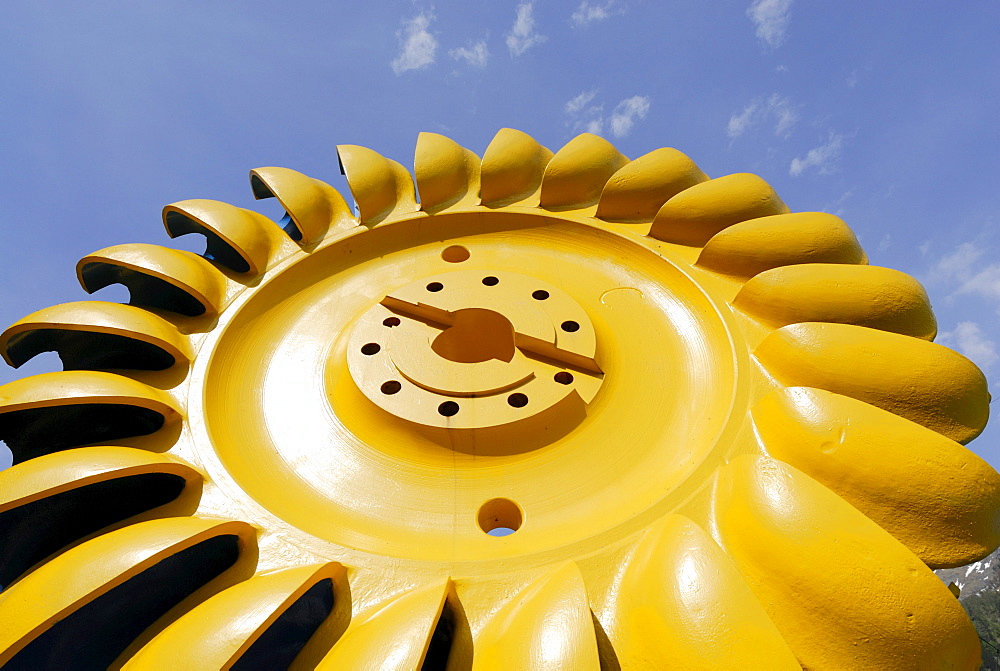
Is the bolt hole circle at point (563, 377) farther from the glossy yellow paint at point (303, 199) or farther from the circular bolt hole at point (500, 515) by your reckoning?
the glossy yellow paint at point (303, 199)

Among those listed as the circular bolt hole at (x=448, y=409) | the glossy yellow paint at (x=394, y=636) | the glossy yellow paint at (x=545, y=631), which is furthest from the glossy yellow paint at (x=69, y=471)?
the glossy yellow paint at (x=545, y=631)

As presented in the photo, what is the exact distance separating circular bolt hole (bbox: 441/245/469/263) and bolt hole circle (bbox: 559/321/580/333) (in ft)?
9.06

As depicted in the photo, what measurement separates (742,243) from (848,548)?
4.63 meters

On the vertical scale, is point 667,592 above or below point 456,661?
above

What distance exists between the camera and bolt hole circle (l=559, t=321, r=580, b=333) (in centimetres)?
843

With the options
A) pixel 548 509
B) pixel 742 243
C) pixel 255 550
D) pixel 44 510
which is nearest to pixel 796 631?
pixel 548 509

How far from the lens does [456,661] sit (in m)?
4.94

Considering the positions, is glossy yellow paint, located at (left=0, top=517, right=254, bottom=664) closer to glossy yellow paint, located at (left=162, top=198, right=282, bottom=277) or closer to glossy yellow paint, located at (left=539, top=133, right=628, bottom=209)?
glossy yellow paint, located at (left=162, top=198, right=282, bottom=277)

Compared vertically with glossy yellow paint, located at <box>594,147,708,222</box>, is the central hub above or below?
below

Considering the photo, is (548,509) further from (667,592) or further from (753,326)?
(753,326)

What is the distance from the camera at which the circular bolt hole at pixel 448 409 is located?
747cm

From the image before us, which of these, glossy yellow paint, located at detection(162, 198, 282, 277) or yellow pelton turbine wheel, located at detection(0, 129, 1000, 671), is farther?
glossy yellow paint, located at detection(162, 198, 282, 277)

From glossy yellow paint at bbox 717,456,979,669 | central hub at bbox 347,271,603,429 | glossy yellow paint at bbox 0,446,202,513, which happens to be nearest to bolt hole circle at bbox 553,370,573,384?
central hub at bbox 347,271,603,429

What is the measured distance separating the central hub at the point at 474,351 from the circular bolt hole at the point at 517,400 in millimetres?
11
